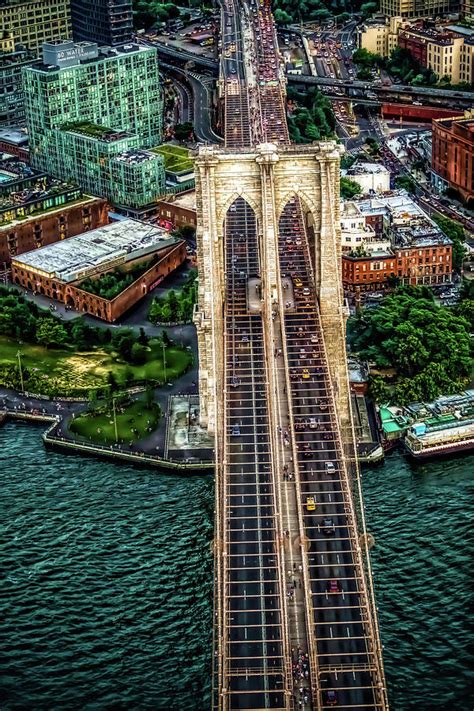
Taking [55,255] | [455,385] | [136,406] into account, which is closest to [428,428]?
[455,385]

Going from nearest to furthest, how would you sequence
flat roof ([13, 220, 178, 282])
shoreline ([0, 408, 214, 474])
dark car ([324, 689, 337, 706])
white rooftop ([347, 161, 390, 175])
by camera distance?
dark car ([324, 689, 337, 706]) → shoreline ([0, 408, 214, 474]) → flat roof ([13, 220, 178, 282]) → white rooftop ([347, 161, 390, 175])

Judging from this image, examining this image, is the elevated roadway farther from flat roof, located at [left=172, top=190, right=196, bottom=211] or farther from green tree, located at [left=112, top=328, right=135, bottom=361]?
flat roof, located at [left=172, top=190, right=196, bottom=211]

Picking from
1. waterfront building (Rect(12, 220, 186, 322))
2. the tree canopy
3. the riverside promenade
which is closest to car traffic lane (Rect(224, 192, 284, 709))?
the riverside promenade

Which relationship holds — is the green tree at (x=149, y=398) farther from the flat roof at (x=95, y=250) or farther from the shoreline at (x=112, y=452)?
the flat roof at (x=95, y=250)

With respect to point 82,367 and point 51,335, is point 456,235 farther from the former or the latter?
point 51,335

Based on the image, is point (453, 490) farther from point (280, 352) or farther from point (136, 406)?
point (136, 406)

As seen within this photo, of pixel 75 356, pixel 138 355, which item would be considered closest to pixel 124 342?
pixel 138 355
